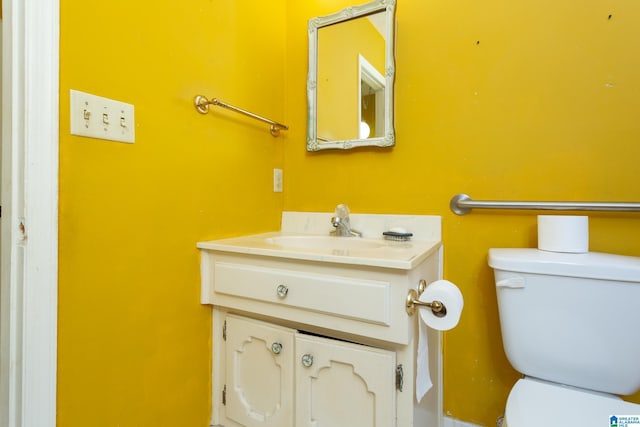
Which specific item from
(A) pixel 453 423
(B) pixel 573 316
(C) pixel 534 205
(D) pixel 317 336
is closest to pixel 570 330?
(B) pixel 573 316

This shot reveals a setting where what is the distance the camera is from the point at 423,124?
1153mm

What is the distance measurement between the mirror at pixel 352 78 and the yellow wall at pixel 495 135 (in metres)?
0.05

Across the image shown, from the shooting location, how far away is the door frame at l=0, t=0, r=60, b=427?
631 millimetres

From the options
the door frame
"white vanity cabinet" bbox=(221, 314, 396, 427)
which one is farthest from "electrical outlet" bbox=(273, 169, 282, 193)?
the door frame

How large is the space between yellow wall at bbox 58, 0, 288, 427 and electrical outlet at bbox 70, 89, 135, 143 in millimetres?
18

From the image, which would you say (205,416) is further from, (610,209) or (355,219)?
(610,209)

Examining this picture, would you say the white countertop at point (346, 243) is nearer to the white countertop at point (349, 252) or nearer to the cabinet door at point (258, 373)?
the white countertop at point (349, 252)

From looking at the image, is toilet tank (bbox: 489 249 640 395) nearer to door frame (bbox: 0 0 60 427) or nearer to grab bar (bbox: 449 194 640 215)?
grab bar (bbox: 449 194 640 215)

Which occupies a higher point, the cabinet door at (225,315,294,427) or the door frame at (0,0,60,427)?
the door frame at (0,0,60,427)

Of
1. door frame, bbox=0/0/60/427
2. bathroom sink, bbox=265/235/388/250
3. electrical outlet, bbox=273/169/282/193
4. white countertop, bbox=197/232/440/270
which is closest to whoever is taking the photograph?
door frame, bbox=0/0/60/427

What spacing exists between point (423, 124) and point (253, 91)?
2.21ft

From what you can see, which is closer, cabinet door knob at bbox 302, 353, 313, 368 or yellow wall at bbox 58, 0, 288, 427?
yellow wall at bbox 58, 0, 288, 427

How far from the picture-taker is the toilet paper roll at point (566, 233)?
0.85m

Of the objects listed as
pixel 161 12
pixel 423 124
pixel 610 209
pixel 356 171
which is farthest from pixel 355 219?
pixel 161 12
